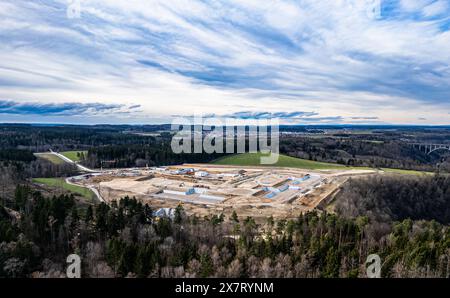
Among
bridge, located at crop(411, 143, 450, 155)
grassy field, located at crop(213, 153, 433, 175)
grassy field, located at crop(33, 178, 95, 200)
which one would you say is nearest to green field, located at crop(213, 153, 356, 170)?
grassy field, located at crop(213, 153, 433, 175)

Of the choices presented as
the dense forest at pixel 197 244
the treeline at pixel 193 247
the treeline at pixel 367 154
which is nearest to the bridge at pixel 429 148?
the treeline at pixel 367 154

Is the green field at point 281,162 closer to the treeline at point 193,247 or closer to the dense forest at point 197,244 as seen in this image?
Answer: the dense forest at point 197,244

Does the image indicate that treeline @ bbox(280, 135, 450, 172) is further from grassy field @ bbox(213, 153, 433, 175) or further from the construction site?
the construction site

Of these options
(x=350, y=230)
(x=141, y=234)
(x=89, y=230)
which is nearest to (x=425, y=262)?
(x=350, y=230)

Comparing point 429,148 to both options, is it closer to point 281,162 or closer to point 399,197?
point 281,162

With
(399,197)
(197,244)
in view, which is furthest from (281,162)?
(197,244)
